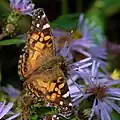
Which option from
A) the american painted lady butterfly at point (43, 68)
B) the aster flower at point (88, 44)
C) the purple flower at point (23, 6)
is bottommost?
the aster flower at point (88, 44)

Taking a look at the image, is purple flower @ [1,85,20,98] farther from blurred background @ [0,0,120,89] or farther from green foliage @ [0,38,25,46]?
green foliage @ [0,38,25,46]

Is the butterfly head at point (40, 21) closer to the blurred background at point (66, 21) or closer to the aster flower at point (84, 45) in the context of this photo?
the blurred background at point (66, 21)

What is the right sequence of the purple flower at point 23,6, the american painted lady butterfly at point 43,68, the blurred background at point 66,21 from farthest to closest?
the blurred background at point 66,21 → the purple flower at point 23,6 → the american painted lady butterfly at point 43,68

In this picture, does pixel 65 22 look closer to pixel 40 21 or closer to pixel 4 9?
pixel 4 9

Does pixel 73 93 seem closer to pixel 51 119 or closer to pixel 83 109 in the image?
pixel 83 109

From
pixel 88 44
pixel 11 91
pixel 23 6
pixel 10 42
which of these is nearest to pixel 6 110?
pixel 10 42

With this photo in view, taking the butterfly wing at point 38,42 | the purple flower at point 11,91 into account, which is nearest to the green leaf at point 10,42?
the butterfly wing at point 38,42
